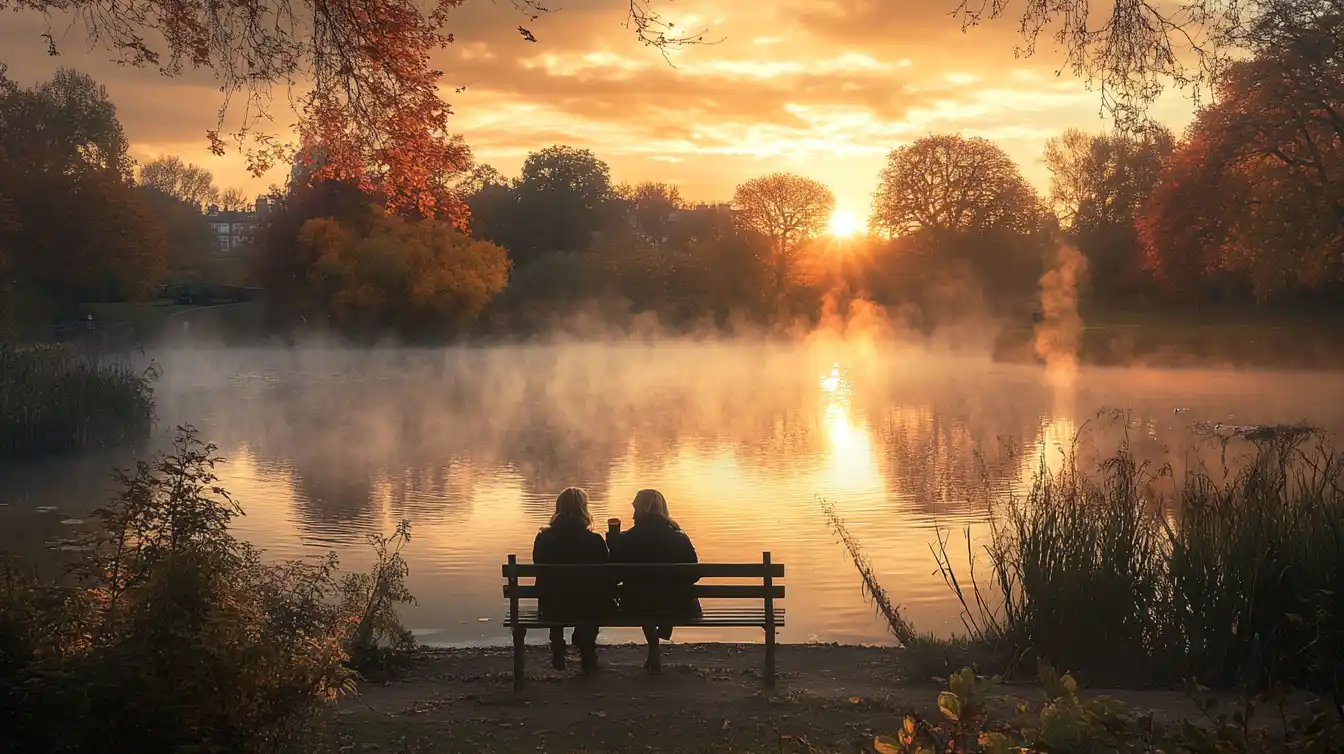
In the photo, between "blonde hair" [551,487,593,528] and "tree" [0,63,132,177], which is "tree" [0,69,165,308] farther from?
"blonde hair" [551,487,593,528]

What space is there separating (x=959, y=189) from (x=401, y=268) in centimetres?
2561

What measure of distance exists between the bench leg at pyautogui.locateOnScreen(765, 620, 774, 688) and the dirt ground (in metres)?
0.10

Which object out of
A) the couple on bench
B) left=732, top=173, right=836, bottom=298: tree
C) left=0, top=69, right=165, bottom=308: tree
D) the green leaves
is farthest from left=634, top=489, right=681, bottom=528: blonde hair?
left=732, top=173, right=836, bottom=298: tree

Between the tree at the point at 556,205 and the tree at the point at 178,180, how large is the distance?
1153 inches

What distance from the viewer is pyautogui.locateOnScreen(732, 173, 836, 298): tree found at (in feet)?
201

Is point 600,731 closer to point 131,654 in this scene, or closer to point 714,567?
point 714,567

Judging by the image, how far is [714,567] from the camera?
278 inches

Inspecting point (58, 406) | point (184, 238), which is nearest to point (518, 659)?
point (58, 406)

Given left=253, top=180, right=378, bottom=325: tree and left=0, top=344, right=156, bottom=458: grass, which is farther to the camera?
left=253, top=180, right=378, bottom=325: tree

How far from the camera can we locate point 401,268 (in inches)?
2131

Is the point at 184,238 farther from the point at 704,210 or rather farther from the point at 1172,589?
the point at 1172,589

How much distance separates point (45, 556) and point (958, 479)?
12.0 metres

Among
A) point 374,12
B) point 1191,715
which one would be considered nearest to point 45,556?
point 374,12

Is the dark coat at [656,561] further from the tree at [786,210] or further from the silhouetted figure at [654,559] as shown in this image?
the tree at [786,210]
